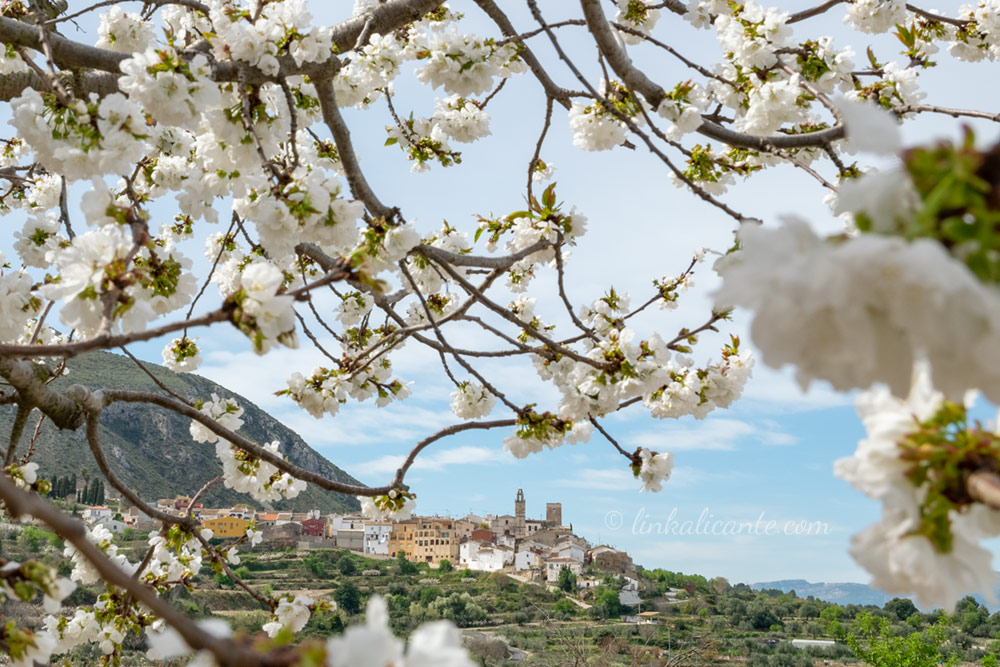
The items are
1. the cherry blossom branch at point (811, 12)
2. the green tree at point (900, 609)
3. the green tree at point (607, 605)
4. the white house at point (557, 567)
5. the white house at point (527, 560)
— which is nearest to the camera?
the cherry blossom branch at point (811, 12)

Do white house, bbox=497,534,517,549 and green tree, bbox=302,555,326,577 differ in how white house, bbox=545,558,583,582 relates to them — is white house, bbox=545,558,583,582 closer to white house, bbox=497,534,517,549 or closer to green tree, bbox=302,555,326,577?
white house, bbox=497,534,517,549

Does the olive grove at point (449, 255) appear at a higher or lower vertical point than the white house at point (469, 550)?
higher

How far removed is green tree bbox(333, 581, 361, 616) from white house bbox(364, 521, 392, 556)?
1973 centimetres

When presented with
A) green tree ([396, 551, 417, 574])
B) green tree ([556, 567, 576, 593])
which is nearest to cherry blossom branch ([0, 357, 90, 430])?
green tree ([556, 567, 576, 593])

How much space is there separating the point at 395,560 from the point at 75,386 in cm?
4393

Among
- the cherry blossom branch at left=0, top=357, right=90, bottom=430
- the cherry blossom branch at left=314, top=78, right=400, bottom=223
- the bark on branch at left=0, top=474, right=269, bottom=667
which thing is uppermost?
the cherry blossom branch at left=314, top=78, right=400, bottom=223

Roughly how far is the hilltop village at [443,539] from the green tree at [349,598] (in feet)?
38.8

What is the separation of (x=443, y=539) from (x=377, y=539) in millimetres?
4941

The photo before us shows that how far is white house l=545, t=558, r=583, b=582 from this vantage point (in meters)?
37.4

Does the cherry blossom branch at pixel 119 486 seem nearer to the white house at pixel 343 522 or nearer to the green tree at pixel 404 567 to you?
the green tree at pixel 404 567

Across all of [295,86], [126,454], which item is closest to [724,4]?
[295,86]

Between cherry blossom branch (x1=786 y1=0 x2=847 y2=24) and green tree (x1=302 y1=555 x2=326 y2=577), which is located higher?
cherry blossom branch (x1=786 y1=0 x2=847 y2=24)

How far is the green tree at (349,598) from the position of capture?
1086 inches

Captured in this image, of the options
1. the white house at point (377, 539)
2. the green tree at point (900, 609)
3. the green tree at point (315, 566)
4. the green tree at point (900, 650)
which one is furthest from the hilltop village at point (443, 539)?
the green tree at point (900, 650)
